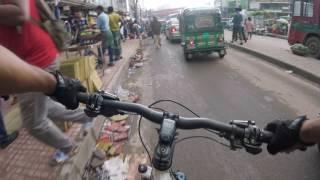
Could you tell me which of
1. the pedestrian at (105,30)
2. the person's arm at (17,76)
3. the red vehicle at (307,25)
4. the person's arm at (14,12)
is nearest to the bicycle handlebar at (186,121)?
the person's arm at (17,76)

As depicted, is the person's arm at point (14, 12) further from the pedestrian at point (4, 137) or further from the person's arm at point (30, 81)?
the pedestrian at point (4, 137)

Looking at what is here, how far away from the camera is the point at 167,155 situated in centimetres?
146

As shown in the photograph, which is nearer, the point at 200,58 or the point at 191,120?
the point at 191,120

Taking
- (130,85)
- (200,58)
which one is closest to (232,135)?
(130,85)

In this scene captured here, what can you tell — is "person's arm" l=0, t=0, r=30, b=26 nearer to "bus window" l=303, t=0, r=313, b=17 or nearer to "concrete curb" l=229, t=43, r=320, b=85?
"concrete curb" l=229, t=43, r=320, b=85

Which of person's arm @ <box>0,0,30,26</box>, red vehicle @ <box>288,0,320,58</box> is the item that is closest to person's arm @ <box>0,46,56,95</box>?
person's arm @ <box>0,0,30,26</box>

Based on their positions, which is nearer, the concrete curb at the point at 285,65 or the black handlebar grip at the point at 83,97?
the black handlebar grip at the point at 83,97

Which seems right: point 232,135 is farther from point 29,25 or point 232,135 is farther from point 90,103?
point 29,25

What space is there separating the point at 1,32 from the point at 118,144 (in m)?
2.48

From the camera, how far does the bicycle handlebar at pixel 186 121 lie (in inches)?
61.1

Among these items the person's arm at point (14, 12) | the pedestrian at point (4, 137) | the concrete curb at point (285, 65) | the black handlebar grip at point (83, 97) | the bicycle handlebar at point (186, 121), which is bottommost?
the concrete curb at point (285, 65)

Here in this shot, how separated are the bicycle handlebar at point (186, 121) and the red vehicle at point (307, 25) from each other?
37.3ft

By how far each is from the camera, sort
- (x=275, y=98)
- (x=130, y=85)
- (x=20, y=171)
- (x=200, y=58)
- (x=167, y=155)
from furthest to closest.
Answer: (x=200, y=58) < (x=130, y=85) < (x=275, y=98) < (x=20, y=171) < (x=167, y=155)

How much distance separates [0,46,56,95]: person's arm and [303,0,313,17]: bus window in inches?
491
